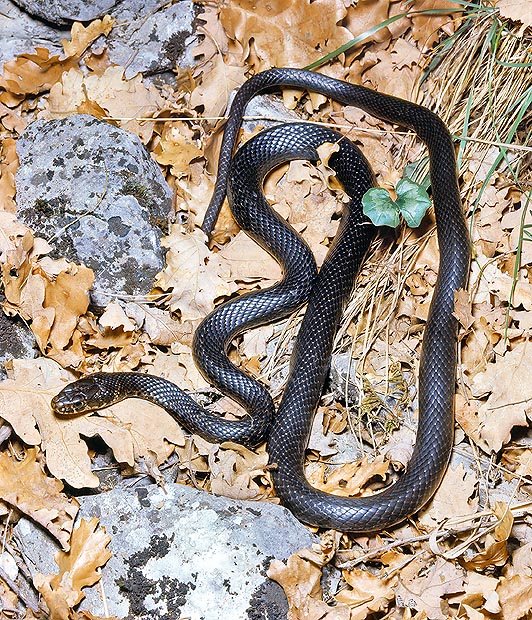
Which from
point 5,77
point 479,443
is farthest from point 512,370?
point 5,77

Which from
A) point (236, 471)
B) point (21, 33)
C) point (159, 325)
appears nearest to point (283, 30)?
point (21, 33)

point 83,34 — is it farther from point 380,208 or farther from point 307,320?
point 307,320

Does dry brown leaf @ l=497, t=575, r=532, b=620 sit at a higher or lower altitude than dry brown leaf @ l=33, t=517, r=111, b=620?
higher

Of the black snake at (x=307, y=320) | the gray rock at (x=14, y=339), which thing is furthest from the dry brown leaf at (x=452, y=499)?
the gray rock at (x=14, y=339)

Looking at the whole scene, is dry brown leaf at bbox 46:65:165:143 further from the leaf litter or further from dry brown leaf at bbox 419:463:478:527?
dry brown leaf at bbox 419:463:478:527

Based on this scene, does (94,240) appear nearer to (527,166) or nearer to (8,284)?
(8,284)

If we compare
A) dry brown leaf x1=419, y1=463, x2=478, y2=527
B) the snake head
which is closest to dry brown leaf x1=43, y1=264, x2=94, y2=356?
the snake head
